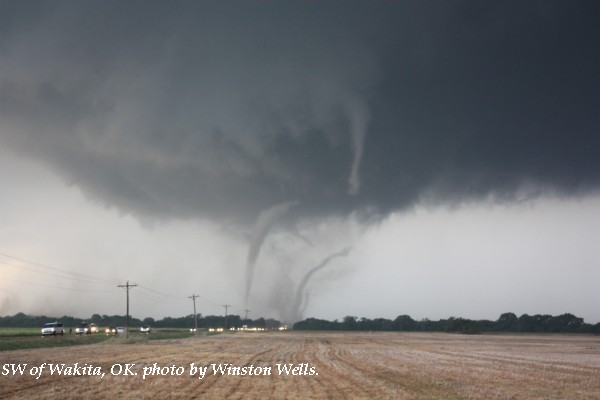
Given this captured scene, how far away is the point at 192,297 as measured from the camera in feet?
560

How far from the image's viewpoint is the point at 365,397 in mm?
22141

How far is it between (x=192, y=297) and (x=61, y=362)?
137 m

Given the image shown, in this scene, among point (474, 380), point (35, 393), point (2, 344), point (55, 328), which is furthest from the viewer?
point (55, 328)

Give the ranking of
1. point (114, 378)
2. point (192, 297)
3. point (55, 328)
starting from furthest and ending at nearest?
point (192, 297), point (55, 328), point (114, 378)

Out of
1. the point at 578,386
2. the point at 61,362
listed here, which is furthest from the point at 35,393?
the point at 578,386

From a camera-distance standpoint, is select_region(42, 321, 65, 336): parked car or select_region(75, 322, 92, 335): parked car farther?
select_region(75, 322, 92, 335): parked car

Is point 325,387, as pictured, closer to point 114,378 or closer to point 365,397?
point 365,397

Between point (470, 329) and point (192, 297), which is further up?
point (192, 297)

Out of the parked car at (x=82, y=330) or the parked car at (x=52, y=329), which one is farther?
the parked car at (x=82, y=330)

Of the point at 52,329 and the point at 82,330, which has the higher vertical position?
the point at 52,329

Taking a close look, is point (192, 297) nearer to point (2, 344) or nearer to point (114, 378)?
point (2, 344)

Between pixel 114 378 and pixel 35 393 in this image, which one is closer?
pixel 35 393

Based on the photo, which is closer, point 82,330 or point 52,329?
point 52,329

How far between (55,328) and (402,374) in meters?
81.4
